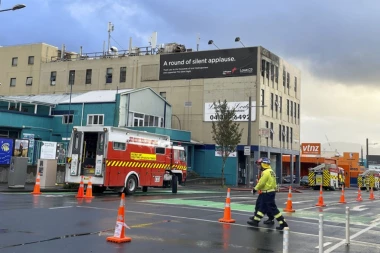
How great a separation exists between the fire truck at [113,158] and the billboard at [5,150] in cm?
765

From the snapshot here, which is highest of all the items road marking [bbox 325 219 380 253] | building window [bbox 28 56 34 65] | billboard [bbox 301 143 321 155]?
building window [bbox 28 56 34 65]

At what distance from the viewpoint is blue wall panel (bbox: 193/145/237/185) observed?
4309 cm

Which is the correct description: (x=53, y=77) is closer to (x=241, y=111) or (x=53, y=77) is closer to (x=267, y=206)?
(x=241, y=111)

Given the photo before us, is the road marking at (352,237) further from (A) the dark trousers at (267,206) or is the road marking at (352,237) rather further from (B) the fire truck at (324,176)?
(B) the fire truck at (324,176)

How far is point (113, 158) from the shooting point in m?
19.8

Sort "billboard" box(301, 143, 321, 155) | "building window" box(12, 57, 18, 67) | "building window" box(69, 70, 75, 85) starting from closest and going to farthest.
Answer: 1. "building window" box(69, 70, 75, 85)
2. "building window" box(12, 57, 18, 67)
3. "billboard" box(301, 143, 321, 155)

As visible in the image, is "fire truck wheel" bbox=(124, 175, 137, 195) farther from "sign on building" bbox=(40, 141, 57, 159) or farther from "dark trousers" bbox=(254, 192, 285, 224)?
"dark trousers" bbox=(254, 192, 285, 224)

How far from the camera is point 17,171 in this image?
69.1 feet

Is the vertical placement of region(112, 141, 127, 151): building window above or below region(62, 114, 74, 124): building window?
below

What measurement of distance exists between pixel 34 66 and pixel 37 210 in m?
49.0

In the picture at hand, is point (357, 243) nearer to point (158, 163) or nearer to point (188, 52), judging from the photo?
point (158, 163)

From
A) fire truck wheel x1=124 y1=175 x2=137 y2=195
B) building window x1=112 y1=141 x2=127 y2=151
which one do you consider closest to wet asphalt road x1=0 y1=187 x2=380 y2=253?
building window x1=112 y1=141 x2=127 y2=151

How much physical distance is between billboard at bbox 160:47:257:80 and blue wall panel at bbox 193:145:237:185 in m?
8.87

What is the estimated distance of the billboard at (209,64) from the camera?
146 ft
